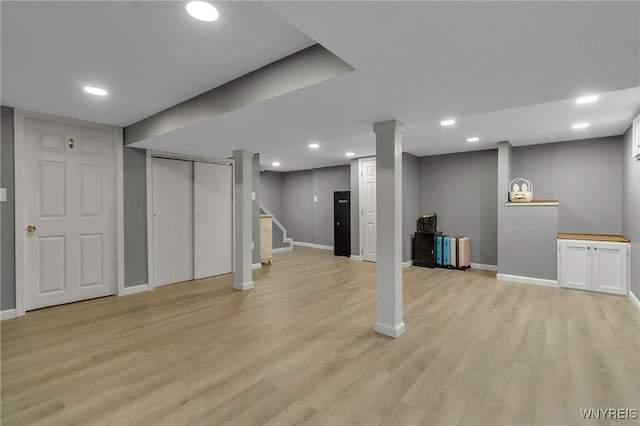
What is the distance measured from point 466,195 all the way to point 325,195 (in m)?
3.97

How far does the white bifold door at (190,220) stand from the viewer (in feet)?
16.0

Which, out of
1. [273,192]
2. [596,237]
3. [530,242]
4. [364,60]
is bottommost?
[530,242]

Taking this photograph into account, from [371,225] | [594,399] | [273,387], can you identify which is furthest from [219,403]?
[371,225]

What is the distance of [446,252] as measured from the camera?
6.11m

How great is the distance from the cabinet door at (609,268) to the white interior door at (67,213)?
703 centimetres

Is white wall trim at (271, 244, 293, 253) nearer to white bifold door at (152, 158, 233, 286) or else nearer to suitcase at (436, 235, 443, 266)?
white bifold door at (152, 158, 233, 286)

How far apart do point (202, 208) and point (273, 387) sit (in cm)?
396

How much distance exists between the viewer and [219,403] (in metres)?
1.94

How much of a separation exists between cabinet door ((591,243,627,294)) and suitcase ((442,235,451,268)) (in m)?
2.18

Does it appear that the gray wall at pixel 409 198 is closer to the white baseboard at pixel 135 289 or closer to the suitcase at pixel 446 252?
the suitcase at pixel 446 252

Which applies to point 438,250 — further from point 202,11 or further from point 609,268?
point 202,11

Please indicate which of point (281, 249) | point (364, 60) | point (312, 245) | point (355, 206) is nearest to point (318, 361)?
point (364, 60)

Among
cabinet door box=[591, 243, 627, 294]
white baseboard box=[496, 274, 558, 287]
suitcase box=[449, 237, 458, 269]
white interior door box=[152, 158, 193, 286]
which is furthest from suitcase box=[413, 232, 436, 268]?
white interior door box=[152, 158, 193, 286]

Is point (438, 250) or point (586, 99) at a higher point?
point (586, 99)
